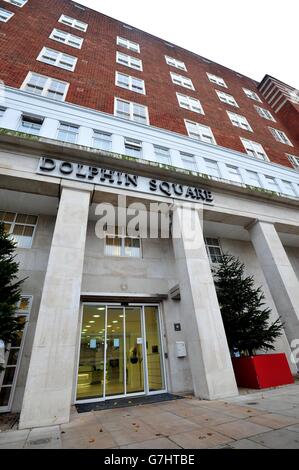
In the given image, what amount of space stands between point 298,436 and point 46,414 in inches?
207

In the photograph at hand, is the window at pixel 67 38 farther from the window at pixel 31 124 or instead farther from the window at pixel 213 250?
the window at pixel 213 250

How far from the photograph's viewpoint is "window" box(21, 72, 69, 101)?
11.9 metres

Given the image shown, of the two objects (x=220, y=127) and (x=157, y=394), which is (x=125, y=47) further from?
(x=157, y=394)

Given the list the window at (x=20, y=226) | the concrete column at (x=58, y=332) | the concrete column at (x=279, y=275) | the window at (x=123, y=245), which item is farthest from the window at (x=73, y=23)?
the concrete column at (x=279, y=275)

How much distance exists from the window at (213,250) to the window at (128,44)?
1867 cm

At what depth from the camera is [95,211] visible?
10.6 m

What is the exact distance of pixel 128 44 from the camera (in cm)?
2016

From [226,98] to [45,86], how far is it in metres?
17.4

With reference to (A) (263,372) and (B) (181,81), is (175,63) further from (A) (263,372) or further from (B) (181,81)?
(A) (263,372)

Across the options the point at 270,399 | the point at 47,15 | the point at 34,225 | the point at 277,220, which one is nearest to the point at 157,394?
the point at 270,399

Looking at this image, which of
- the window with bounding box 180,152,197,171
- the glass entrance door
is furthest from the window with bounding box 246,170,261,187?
the glass entrance door

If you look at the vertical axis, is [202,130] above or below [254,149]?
above

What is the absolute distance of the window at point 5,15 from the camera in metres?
15.1

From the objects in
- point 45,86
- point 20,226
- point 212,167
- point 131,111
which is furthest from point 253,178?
point 20,226
